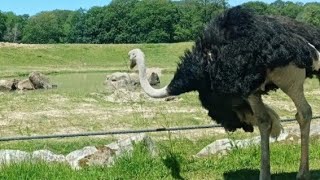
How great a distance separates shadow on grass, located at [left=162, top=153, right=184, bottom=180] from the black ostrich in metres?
0.80

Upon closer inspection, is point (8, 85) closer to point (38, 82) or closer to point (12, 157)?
point (38, 82)

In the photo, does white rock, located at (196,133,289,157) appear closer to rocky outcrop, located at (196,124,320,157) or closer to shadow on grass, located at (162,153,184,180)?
→ rocky outcrop, located at (196,124,320,157)

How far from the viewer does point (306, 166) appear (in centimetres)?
609

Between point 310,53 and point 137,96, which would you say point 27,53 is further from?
point 310,53

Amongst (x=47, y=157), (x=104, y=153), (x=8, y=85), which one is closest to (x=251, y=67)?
(x=104, y=153)

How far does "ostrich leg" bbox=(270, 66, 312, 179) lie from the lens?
586 centimetres

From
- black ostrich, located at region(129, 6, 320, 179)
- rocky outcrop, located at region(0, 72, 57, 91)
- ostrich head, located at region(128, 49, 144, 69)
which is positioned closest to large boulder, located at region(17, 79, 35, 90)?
rocky outcrop, located at region(0, 72, 57, 91)

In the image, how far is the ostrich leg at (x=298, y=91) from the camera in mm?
5855

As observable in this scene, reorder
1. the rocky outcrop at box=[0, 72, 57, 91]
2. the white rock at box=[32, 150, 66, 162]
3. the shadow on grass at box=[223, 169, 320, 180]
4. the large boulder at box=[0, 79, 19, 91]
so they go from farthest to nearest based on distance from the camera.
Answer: the rocky outcrop at box=[0, 72, 57, 91] < the large boulder at box=[0, 79, 19, 91] < the white rock at box=[32, 150, 66, 162] < the shadow on grass at box=[223, 169, 320, 180]

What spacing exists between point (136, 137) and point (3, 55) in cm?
4009

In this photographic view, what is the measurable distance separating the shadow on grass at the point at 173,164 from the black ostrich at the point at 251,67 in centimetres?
80

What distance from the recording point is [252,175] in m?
6.57

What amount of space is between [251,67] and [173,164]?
1687 mm

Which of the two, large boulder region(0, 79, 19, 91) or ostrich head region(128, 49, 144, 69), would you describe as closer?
ostrich head region(128, 49, 144, 69)
